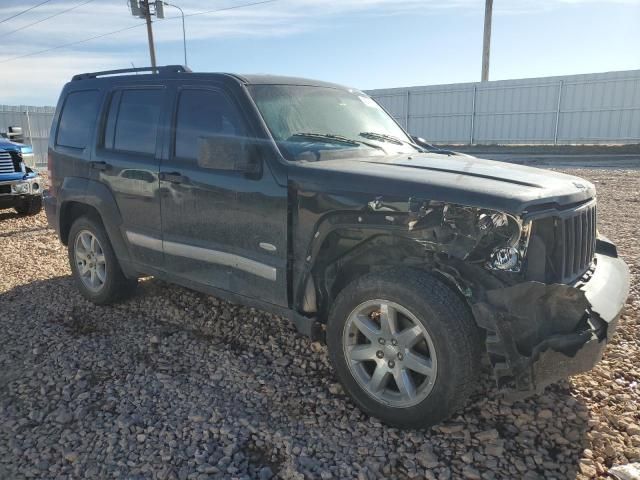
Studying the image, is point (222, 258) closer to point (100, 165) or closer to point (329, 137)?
point (329, 137)

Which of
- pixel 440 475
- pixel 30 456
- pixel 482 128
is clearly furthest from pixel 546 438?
pixel 482 128

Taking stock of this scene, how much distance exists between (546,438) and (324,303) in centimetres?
149

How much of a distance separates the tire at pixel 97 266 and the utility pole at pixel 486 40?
24.7 metres

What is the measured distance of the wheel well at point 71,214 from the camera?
4918 mm

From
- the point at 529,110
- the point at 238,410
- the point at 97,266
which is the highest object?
the point at 529,110

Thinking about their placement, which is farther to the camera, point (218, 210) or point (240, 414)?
point (218, 210)

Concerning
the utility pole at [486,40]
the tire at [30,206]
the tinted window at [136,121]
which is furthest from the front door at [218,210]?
the utility pole at [486,40]

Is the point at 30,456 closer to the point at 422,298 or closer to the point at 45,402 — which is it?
the point at 45,402

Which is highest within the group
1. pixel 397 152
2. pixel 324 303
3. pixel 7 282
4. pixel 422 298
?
pixel 397 152

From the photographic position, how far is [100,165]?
15.0 ft

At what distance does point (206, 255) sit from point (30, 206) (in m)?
7.58

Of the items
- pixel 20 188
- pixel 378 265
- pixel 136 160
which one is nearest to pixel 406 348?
pixel 378 265

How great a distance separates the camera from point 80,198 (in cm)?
479

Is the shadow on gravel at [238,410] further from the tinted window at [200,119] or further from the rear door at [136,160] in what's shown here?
the tinted window at [200,119]
